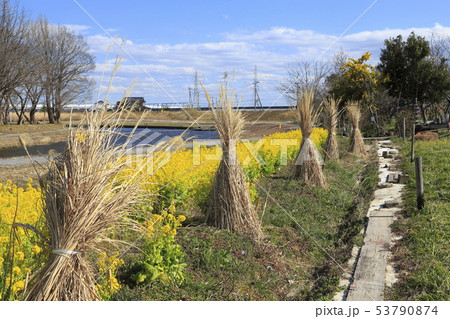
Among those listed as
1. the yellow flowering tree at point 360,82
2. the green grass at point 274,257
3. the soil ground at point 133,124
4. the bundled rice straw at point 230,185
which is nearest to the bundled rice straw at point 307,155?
the soil ground at point 133,124

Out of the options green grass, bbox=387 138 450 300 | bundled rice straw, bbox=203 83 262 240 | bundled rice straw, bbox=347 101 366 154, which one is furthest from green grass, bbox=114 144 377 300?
bundled rice straw, bbox=347 101 366 154

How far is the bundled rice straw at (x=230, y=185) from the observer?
16.2ft

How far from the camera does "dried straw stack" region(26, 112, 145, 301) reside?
2.50m

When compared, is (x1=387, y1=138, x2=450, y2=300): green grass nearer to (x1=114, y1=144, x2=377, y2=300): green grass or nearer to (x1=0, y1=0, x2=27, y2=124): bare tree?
(x1=114, y1=144, x2=377, y2=300): green grass

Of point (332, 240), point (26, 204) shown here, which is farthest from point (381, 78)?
point (26, 204)

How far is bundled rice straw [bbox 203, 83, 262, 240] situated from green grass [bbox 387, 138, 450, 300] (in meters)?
1.59

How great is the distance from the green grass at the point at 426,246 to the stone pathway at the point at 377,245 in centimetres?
13

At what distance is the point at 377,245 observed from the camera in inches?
198

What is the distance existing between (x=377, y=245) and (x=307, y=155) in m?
3.15

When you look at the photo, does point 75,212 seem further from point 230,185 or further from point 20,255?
point 230,185

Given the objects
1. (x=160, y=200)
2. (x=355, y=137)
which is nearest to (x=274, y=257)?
(x=160, y=200)

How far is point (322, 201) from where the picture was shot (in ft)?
23.1

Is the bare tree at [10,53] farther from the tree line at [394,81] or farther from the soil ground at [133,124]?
the tree line at [394,81]
